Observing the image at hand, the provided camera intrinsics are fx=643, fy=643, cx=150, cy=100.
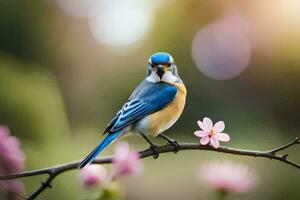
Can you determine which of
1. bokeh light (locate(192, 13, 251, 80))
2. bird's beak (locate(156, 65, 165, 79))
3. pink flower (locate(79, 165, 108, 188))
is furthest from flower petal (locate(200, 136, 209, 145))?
bokeh light (locate(192, 13, 251, 80))

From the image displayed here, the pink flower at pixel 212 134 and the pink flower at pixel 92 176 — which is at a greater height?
the pink flower at pixel 212 134

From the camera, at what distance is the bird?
3.25 feet

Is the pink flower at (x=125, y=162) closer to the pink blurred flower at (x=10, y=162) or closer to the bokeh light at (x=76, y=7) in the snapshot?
the pink blurred flower at (x=10, y=162)

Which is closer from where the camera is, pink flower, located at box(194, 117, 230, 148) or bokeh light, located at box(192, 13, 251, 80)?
pink flower, located at box(194, 117, 230, 148)

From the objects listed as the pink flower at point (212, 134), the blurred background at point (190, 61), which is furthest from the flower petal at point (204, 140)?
the blurred background at point (190, 61)

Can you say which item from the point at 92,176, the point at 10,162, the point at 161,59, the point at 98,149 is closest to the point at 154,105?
the point at 161,59

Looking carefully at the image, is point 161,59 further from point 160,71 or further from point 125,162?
point 125,162

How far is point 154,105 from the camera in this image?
43.9 inches

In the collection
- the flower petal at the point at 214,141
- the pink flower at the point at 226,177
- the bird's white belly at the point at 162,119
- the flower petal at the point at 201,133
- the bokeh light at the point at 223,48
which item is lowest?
the pink flower at the point at 226,177

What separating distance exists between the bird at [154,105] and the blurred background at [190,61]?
1.20 metres

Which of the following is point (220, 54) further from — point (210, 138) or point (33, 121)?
point (210, 138)

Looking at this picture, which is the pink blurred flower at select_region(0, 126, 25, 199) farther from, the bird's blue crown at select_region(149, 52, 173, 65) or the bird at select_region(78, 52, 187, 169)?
the bird's blue crown at select_region(149, 52, 173, 65)

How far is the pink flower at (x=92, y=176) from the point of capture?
2.10ft

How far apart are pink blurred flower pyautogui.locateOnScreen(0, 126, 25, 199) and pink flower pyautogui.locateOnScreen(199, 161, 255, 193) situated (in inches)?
7.1
